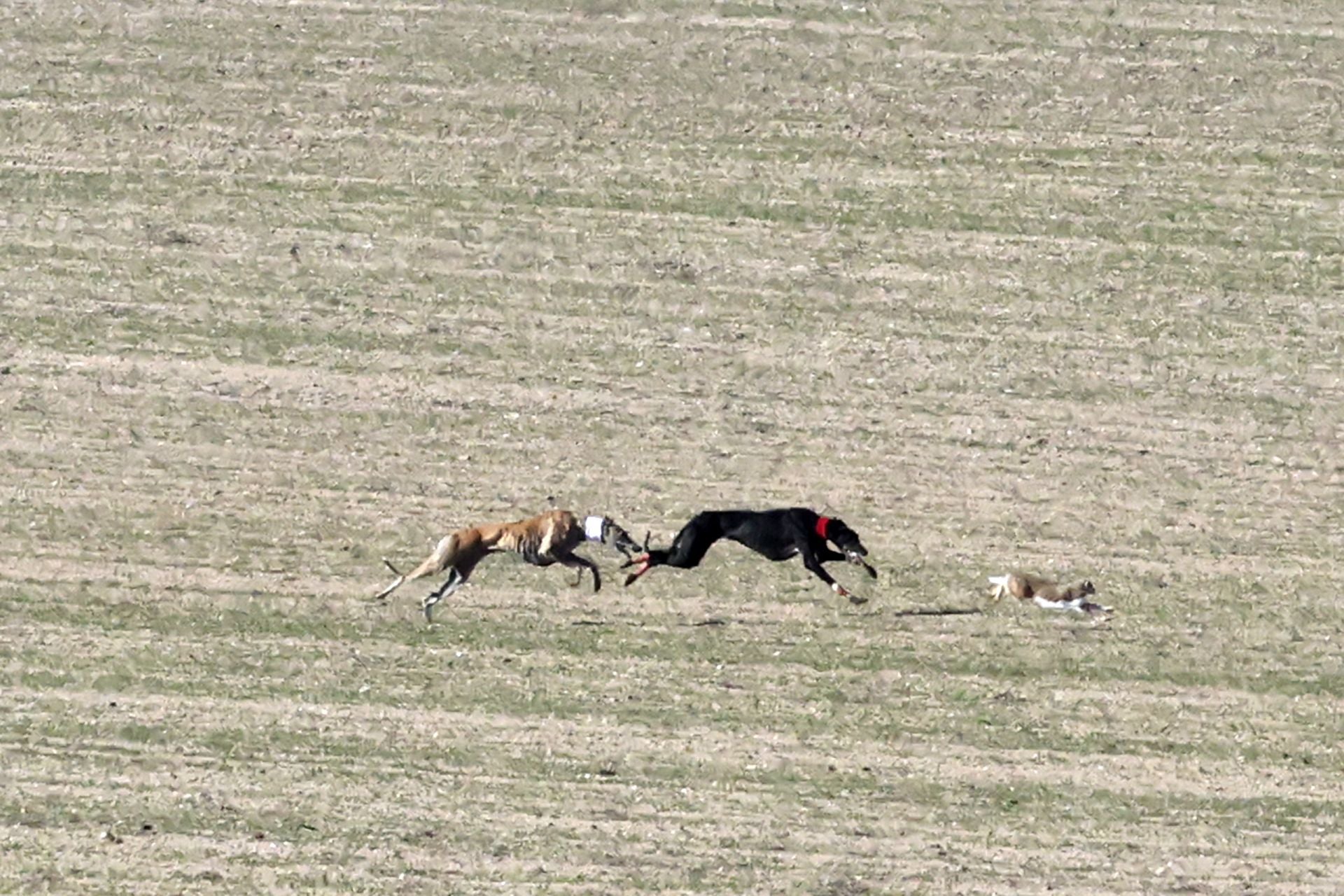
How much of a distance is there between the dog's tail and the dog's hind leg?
0.28 ft

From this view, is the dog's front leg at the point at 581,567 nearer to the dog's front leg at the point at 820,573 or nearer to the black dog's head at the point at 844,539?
the dog's front leg at the point at 820,573

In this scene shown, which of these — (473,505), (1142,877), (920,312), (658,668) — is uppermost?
(920,312)

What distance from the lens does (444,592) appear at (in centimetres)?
934

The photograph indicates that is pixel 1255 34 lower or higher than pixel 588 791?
higher

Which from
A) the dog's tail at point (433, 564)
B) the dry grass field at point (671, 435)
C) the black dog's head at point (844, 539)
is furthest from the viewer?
the dry grass field at point (671, 435)

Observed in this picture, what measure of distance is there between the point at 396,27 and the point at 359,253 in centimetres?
152

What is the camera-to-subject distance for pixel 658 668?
9.41 meters

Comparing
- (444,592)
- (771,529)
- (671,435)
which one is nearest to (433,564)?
(444,592)

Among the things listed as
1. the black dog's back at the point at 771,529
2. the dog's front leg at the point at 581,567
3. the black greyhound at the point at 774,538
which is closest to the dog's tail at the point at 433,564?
the dog's front leg at the point at 581,567

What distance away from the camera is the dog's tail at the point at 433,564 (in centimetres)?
920

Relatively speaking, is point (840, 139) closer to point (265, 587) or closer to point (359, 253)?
point (359, 253)

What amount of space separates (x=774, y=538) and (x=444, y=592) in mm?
2050

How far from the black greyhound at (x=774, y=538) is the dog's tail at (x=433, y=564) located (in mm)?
1092

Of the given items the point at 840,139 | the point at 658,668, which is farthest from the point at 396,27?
the point at 658,668
